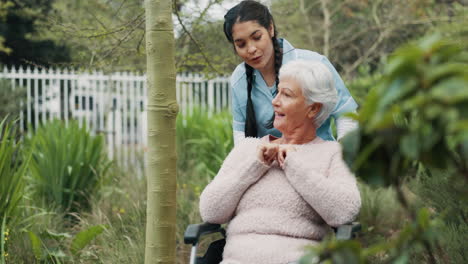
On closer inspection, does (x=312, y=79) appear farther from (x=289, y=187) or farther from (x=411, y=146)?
(x=411, y=146)

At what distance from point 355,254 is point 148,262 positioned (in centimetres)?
175

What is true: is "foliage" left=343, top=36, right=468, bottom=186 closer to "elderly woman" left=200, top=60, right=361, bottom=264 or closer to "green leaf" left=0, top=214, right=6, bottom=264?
"elderly woman" left=200, top=60, right=361, bottom=264

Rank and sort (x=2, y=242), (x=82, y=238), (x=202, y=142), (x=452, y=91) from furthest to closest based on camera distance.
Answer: (x=202, y=142) < (x=82, y=238) < (x=2, y=242) < (x=452, y=91)

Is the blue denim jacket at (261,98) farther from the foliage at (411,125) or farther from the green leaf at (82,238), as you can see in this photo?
the foliage at (411,125)

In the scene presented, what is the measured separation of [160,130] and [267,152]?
0.51 metres

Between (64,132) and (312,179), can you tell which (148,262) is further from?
(64,132)

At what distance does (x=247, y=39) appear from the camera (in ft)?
9.64

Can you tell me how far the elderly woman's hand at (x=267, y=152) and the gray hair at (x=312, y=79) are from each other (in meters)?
0.25

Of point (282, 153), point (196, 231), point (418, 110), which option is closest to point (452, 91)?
point (418, 110)

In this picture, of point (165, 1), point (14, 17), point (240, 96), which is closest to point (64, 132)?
point (240, 96)

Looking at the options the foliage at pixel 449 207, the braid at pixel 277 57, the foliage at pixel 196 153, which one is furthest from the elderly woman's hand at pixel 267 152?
the foliage at pixel 196 153

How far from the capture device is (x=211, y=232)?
2514 mm

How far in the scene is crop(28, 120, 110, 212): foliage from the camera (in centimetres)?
529

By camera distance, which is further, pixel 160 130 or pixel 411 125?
pixel 160 130
